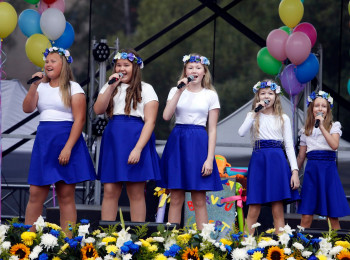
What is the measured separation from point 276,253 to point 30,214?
2.10m

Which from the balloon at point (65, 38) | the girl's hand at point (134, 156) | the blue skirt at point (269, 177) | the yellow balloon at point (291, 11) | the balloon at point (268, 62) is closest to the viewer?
the girl's hand at point (134, 156)

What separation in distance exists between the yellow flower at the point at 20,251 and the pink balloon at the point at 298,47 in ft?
12.7

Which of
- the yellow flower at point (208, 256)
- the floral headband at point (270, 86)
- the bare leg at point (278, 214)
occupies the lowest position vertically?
the yellow flower at point (208, 256)

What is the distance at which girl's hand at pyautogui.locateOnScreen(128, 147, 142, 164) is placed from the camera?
4129 millimetres

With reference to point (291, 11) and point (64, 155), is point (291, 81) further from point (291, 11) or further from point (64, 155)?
point (64, 155)

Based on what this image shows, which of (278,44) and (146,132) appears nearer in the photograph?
(146,132)

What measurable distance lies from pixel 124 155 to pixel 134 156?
0.09 metres

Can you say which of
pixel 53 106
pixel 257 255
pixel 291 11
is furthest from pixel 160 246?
pixel 291 11

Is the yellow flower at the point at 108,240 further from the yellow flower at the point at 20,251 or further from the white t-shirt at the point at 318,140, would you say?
the white t-shirt at the point at 318,140

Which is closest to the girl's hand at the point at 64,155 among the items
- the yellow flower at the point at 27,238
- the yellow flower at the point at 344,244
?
the yellow flower at the point at 27,238

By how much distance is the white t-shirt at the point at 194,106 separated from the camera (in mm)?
4316

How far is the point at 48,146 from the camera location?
4254mm

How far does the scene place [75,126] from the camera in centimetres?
426

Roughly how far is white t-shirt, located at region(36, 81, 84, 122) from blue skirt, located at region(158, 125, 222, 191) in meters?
0.69
